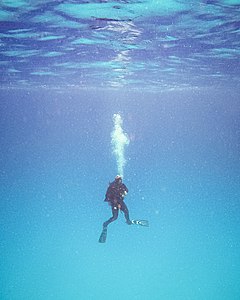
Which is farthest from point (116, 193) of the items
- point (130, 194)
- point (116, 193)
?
point (130, 194)

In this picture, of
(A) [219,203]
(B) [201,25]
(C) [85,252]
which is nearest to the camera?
(B) [201,25]

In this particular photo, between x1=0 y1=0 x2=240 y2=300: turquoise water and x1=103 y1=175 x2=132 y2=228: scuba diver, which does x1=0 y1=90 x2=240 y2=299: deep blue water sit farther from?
x1=103 y1=175 x2=132 y2=228: scuba diver

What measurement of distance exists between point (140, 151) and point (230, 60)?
45.6m

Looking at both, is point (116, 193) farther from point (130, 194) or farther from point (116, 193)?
point (130, 194)

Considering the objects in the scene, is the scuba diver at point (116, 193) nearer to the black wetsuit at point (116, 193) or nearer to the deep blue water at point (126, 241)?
the black wetsuit at point (116, 193)

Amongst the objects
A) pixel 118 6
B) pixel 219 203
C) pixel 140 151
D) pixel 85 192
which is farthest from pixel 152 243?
pixel 140 151

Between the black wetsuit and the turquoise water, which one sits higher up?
the turquoise water

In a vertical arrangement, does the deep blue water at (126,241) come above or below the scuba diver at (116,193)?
above

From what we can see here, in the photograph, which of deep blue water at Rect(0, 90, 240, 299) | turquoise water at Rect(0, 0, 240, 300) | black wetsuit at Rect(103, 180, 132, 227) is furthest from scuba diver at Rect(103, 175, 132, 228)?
deep blue water at Rect(0, 90, 240, 299)

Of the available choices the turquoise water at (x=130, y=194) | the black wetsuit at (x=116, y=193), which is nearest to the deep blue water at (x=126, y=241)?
the turquoise water at (x=130, y=194)

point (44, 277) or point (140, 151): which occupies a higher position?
point (140, 151)

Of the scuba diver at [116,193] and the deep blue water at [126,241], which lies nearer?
the scuba diver at [116,193]

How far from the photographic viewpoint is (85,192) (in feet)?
127

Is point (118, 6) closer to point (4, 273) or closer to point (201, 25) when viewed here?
point (201, 25)
